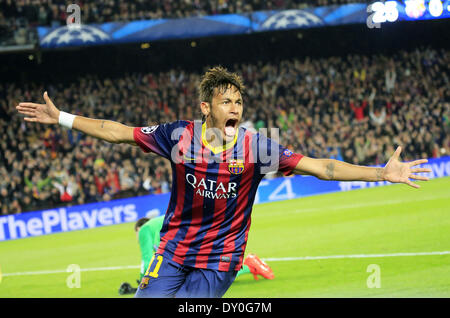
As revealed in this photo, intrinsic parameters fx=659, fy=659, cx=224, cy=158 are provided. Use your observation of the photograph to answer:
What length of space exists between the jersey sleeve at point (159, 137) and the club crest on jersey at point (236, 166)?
494mm

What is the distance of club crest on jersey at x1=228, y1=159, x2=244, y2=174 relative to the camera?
5.04 metres

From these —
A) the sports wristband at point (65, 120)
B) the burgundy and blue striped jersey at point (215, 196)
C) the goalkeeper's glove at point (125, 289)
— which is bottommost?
the goalkeeper's glove at point (125, 289)

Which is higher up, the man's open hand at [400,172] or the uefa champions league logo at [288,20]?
the uefa champions league logo at [288,20]

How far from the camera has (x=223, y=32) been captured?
26.2 m

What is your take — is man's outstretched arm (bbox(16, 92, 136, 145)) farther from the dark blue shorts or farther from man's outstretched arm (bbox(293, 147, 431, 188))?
man's outstretched arm (bbox(293, 147, 431, 188))

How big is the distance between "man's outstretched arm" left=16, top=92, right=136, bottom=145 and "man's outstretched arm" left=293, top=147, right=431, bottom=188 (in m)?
1.40

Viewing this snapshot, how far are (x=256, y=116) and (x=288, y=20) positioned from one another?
4.08m

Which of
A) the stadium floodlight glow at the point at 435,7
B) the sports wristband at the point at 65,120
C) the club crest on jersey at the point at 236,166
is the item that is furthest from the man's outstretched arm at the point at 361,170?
the stadium floodlight glow at the point at 435,7

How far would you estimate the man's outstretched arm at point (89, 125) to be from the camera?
17.2 feet

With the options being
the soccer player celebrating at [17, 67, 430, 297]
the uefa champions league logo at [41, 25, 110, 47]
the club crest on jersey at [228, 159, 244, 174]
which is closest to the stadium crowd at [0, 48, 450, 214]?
the uefa champions league logo at [41, 25, 110, 47]

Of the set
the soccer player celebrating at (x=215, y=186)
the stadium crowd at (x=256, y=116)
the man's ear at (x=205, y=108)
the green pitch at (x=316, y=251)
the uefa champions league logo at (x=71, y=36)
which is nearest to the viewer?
the soccer player celebrating at (x=215, y=186)

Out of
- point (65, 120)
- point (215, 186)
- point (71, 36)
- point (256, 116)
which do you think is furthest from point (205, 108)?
point (71, 36)

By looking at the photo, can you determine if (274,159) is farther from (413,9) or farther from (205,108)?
(413,9)

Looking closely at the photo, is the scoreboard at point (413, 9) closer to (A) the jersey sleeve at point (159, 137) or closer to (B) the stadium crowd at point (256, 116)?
(B) the stadium crowd at point (256, 116)
